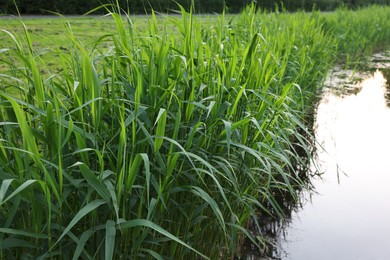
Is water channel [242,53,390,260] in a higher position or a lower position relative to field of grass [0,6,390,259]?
lower

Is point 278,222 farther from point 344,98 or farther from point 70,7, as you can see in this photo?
point 70,7

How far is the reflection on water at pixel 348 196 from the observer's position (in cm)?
275

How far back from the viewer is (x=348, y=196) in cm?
338

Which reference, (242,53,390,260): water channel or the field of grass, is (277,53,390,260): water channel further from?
the field of grass

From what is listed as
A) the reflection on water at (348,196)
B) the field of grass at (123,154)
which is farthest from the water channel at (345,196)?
the field of grass at (123,154)

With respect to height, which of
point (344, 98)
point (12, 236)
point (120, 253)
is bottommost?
point (344, 98)

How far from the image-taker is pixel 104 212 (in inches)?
60.0

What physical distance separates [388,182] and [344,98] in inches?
96.3

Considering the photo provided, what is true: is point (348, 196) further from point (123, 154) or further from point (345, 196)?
point (123, 154)

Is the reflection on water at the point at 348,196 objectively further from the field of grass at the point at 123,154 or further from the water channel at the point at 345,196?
the field of grass at the point at 123,154

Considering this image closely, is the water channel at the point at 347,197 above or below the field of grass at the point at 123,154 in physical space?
below

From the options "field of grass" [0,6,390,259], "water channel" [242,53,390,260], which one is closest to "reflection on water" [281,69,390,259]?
"water channel" [242,53,390,260]

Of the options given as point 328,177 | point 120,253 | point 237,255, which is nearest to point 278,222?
point 237,255

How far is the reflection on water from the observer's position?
2.75 metres
